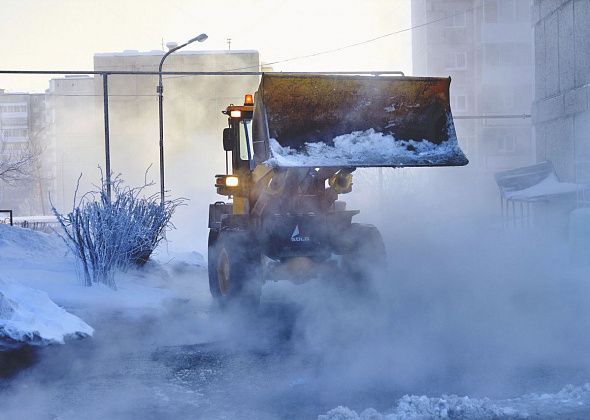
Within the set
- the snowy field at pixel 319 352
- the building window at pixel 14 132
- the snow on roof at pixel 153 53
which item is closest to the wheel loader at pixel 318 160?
the snowy field at pixel 319 352

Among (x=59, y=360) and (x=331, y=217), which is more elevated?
(x=331, y=217)

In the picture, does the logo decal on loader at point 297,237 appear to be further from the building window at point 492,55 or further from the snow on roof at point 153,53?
the snow on roof at point 153,53

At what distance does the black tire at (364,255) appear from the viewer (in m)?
10.8

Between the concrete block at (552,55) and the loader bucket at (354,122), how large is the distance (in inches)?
459

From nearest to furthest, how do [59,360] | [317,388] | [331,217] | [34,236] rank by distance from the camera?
[317,388] < [59,360] < [331,217] < [34,236]

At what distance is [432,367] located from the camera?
7129 mm

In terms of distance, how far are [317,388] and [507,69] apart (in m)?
50.0

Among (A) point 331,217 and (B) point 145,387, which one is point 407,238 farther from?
(B) point 145,387

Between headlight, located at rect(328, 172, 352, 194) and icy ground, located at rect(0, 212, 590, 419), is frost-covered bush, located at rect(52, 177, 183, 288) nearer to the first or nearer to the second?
icy ground, located at rect(0, 212, 590, 419)

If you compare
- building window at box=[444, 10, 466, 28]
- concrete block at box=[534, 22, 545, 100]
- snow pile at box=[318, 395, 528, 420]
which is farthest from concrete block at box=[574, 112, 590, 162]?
building window at box=[444, 10, 466, 28]

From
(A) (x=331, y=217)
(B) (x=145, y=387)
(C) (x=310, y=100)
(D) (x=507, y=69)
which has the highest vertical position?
(D) (x=507, y=69)

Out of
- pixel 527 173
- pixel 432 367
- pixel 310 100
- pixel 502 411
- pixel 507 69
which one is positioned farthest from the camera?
pixel 507 69

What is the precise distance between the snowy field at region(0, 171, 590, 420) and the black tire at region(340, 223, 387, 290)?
0.19 metres

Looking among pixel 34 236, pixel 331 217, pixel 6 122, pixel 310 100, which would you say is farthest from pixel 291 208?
pixel 6 122
